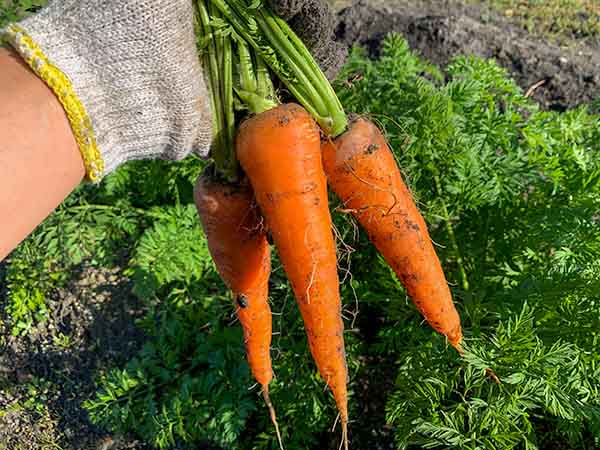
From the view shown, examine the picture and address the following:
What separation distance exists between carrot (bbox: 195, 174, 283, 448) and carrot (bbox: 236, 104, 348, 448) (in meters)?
0.16

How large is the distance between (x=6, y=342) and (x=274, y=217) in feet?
6.92

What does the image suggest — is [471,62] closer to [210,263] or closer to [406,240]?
[406,240]

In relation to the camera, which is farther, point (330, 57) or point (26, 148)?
point (330, 57)

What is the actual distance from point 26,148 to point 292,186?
0.76 meters

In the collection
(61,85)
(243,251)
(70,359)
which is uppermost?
(61,85)

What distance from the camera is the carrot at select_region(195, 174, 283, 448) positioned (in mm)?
1991

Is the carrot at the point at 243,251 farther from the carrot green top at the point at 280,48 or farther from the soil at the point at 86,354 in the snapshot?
the soil at the point at 86,354

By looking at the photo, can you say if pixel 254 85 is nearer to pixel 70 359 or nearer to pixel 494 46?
pixel 70 359

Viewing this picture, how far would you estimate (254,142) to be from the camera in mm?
1740

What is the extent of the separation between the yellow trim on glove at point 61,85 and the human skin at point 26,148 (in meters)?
0.02

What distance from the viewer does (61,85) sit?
141cm

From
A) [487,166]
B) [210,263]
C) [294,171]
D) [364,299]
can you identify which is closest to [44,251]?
[210,263]

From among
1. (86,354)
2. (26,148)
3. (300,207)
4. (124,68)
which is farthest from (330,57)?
(86,354)

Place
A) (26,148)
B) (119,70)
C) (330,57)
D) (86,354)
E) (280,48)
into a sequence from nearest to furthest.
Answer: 1. (26,148)
2. (119,70)
3. (280,48)
4. (330,57)
5. (86,354)
